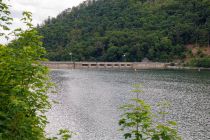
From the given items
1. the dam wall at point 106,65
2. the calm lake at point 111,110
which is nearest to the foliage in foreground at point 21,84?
the calm lake at point 111,110

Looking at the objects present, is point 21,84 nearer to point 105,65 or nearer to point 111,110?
point 111,110

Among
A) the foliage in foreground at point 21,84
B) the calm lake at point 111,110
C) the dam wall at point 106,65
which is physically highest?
the foliage in foreground at point 21,84

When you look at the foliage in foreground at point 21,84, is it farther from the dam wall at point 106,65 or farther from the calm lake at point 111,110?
the dam wall at point 106,65

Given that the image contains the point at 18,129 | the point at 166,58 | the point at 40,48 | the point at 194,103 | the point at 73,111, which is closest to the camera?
the point at 18,129

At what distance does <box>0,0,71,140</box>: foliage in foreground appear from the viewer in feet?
41.3

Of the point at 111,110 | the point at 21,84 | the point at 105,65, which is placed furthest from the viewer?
the point at 105,65

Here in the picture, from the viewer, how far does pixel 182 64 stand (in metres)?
170

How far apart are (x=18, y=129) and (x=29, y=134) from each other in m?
0.78

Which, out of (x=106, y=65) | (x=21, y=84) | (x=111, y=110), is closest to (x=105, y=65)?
(x=106, y=65)

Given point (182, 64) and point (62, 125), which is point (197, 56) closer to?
point (182, 64)

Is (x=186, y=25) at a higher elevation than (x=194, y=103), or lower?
higher

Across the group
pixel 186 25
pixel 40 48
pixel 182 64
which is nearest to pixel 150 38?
pixel 186 25

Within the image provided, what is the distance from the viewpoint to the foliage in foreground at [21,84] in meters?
12.6

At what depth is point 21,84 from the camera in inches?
531
